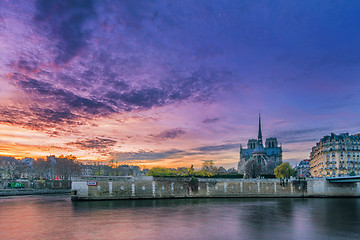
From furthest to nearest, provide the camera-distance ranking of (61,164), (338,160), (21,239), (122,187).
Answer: (61,164), (338,160), (122,187), (21,239)

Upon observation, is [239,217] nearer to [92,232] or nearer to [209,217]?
[209,217]

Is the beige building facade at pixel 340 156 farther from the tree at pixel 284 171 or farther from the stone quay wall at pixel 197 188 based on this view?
the tree at pixel 284 171

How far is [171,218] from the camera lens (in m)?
41.2

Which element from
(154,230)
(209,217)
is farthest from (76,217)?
(209,217)

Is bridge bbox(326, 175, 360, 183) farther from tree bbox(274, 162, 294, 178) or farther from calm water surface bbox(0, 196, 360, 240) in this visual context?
calm water surface bbox(0, 196, 360, 240)

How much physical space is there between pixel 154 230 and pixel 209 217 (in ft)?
40.4

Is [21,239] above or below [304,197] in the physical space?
above

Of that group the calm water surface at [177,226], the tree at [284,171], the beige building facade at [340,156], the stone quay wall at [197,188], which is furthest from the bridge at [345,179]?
the calm water surface at [177,226]

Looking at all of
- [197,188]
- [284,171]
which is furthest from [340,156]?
[197,188]

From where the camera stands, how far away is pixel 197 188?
77.4 meters

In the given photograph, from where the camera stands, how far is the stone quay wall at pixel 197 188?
223 ft

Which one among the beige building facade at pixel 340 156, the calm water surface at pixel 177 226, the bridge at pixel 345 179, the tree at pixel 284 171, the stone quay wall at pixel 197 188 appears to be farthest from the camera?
the beige building facade at pixel 340 156

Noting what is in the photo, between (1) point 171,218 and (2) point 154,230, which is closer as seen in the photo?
(2) point 154,230

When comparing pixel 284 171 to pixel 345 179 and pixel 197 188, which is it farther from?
pixel 197 188
